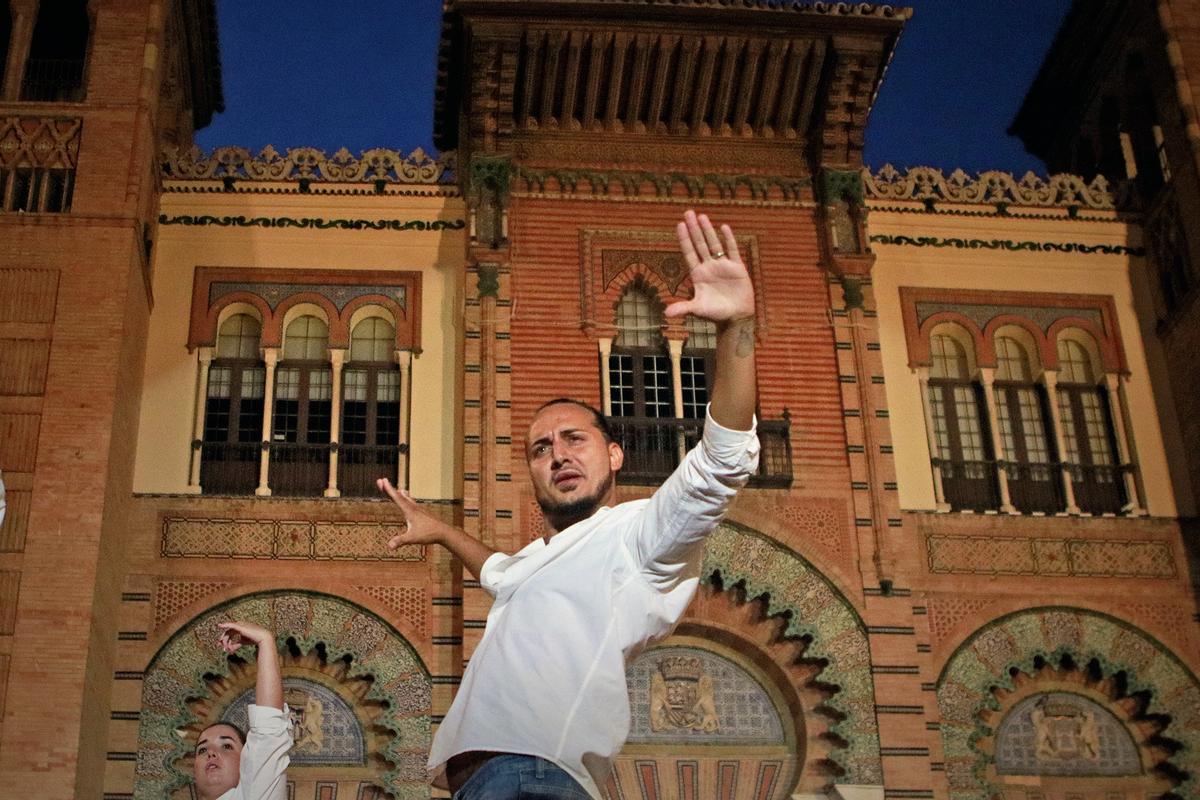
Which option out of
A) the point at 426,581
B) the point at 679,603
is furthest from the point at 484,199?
the point at 679,603

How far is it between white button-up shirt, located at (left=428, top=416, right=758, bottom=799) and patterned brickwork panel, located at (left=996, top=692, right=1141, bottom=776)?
824 cm

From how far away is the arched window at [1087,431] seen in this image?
10953 mm

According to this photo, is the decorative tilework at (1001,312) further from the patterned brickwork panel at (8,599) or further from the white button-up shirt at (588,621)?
the white button-up shirt at (588,621)

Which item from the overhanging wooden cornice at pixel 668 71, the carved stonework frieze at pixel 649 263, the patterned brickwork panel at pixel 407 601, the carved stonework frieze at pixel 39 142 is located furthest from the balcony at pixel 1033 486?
the carved stonework frieze at pixel 39 142

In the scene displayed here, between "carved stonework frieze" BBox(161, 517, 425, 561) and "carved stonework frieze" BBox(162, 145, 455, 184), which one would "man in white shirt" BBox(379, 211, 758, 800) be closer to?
"carved stonework frieze" BBox(161, 517, 425, 561)

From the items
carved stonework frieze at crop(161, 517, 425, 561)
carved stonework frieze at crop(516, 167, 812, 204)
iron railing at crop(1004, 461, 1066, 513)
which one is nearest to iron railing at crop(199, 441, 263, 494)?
carved stonework frieze at crop(161, 517, 425, 561)

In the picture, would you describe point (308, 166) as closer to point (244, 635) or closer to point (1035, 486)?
point (1035, 486)

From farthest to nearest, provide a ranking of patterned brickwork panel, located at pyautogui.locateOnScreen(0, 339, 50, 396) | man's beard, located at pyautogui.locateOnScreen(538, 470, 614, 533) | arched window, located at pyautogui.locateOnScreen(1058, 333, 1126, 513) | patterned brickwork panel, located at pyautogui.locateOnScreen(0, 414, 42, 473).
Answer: arched window, located at pyautogui.locateOnScreen(1058, 333, 1126, 513) < patterned brickwork panel, located at pyautogui.locateOnScreen(0, 339, 50, 396) < patterned brickwork panel, located at pyautogui.locateOnScreen(0, 414, 42, 473) < man's beard, located at pyautogui.locateOnScreen(538, 470, 614, 533)

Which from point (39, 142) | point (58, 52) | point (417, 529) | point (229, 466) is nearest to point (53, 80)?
point (58, 52)

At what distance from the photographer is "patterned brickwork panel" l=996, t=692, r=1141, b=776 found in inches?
396

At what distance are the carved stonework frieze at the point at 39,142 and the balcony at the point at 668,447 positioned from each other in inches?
169

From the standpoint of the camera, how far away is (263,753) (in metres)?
4.24

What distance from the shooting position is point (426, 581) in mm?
9984

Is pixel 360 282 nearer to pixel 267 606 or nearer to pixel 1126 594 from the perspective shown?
pixel 267 606
